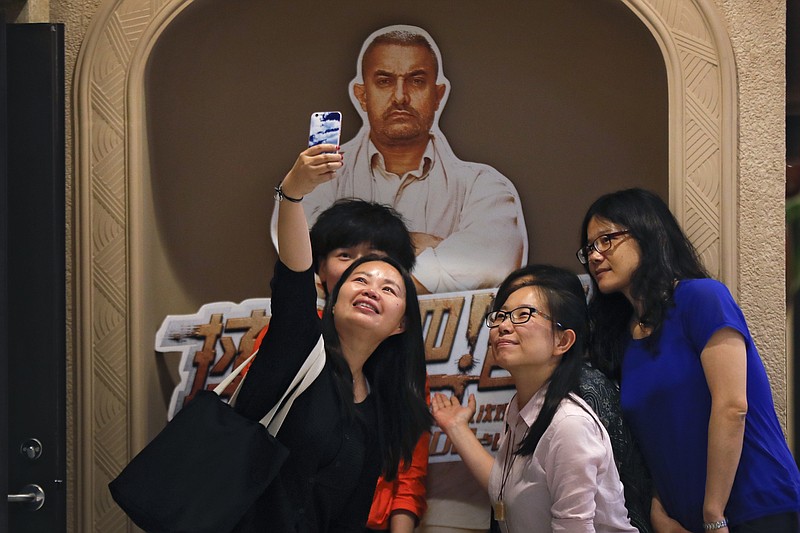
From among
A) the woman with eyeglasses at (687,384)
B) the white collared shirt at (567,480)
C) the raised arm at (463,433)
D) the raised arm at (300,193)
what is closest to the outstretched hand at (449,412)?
the raised arm at (463,433)

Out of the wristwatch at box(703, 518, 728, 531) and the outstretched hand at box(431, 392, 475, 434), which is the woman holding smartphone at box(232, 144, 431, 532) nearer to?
the outstretched hand at box(431, 392, 475, 434)

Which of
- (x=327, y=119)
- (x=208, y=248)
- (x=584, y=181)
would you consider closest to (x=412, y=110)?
(x=584, y=181)

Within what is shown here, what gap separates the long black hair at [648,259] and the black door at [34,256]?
1.72 meters

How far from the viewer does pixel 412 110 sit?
3.46m

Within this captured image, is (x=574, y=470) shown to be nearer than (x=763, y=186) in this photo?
Yes

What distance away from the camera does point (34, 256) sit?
3.07 metres

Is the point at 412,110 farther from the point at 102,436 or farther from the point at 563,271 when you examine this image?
the point at 102,436

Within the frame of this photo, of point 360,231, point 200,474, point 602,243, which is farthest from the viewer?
point 360,231

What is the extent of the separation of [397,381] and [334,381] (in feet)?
0.82

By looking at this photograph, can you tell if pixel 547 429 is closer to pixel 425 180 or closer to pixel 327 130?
pixel 327 130

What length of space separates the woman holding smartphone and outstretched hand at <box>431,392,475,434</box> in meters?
0.24

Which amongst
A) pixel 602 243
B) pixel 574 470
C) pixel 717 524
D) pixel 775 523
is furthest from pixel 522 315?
pixel 775 523

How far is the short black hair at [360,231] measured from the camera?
3172mm

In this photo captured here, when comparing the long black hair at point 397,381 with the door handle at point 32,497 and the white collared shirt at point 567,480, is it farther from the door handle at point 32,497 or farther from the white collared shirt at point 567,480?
the door handle at point 32,497
